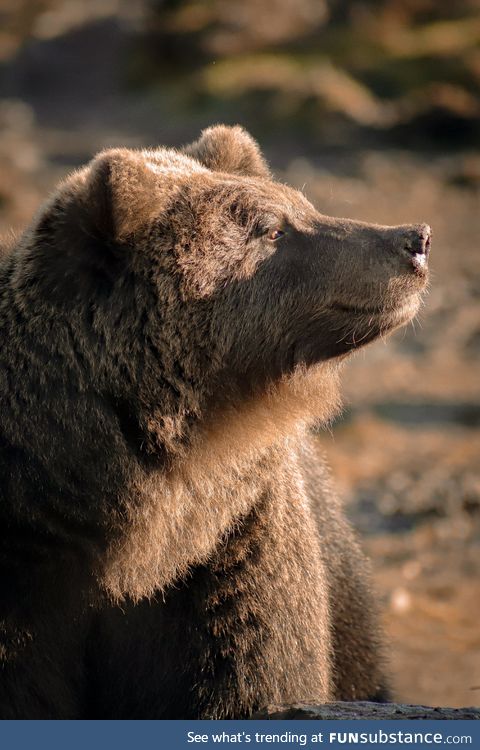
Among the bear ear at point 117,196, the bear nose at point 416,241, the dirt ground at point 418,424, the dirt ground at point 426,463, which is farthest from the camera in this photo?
the dirt ground at point 418,424

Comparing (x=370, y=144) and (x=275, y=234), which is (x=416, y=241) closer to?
(x=275, y=234)

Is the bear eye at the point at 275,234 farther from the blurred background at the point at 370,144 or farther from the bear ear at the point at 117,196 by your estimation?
the blurred background at the point at 370,144

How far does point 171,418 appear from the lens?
477 cm

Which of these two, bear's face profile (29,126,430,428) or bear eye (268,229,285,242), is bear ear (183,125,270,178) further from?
bear eye (268,229,285,242)

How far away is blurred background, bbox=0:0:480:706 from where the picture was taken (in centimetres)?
916

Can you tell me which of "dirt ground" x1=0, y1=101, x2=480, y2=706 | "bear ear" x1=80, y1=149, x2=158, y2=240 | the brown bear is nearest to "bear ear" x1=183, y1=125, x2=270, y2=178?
the brown bear

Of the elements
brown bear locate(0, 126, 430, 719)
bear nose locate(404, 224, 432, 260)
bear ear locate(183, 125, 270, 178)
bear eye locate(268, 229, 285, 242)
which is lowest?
brown bear locate(0, 126, 430, 719)

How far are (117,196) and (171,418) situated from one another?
2.71ft

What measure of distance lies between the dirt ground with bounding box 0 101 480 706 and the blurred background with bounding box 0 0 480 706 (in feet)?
0.07

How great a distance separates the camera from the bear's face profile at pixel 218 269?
475 centimetres

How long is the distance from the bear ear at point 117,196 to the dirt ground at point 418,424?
1398 millimetres

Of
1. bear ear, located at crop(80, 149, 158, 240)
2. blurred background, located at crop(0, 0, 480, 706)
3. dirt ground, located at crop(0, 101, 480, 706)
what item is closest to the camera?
bear ear, located at crop(80, 149, 158, 240)

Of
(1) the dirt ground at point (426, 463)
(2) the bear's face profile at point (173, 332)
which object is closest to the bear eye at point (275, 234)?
(2) the bear's face profile at point (173, 332)

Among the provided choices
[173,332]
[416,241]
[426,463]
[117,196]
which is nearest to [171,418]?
[173,332]
